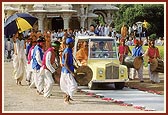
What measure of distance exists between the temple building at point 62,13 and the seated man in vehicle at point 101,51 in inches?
885

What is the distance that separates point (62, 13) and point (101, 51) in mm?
26363

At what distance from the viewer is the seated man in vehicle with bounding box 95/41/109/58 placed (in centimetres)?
1367

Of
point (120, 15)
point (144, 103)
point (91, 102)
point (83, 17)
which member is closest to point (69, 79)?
point (91, 102)

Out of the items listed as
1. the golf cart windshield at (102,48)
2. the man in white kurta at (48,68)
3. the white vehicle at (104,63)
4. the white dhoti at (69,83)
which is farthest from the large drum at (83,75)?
the golf cart windshield at (102,48)

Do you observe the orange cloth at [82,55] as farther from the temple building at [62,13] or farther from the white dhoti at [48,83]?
the temple building at [62,13]

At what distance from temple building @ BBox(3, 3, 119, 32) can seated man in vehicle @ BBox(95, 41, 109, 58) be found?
73.7 feet

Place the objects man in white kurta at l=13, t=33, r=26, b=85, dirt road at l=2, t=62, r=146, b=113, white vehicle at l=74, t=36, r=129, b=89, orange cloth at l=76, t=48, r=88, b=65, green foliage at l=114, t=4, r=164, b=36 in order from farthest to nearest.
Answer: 1. green foliage at l=114, t=4, r=164, b=36
2. man in white kurta at l=13, t=33, r=26, b=85
3. orange cloth at l=76, t=48, r=88, b=65
4. white vehicle at l=74, t=36, r=129, b=89
5. dirt road at l=2, t=62, r=146, b=113

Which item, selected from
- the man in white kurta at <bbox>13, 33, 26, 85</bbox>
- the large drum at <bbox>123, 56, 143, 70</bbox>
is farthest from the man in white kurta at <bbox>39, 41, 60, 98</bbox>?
the large drum at <bbox>123, 56, 143, 70</bbox>

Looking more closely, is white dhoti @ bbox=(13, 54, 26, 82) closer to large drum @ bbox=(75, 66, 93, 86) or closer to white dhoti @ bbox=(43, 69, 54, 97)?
white dhoti @ bbox=(43, 69, 54, 97)

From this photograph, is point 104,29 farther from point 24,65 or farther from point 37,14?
point 24,65

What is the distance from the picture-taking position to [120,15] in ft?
172

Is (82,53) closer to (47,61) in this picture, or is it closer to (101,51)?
(101,51)

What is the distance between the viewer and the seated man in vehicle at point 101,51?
13.7 meters

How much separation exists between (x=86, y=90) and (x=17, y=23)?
3225 mm
